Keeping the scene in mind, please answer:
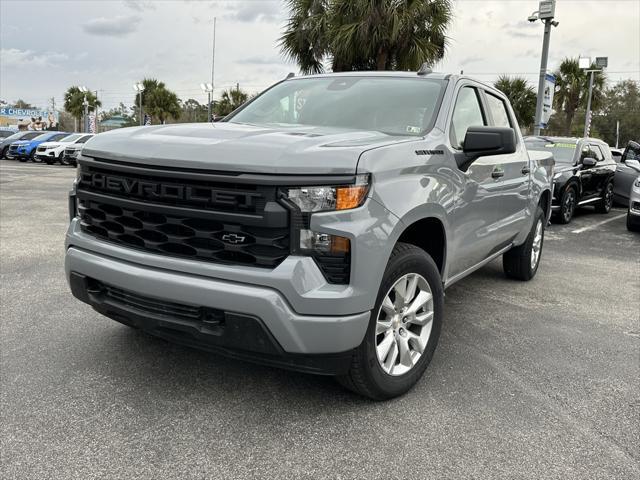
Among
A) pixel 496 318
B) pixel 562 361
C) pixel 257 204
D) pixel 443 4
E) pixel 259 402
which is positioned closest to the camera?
pixel 257 204

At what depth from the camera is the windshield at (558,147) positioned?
35.9 ft

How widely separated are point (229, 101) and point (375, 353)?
1914 inches

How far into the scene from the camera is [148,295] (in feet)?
8.84

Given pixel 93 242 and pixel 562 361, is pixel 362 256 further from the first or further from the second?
pixel 562 361

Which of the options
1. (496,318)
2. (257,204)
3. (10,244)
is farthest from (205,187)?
(10,244)

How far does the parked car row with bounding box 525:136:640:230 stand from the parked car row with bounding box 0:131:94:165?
19.5m

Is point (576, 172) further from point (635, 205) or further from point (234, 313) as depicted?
point (234, 313)

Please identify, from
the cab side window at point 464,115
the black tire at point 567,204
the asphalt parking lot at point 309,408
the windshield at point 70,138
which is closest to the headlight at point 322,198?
the asphalt parking lot at point 309,408

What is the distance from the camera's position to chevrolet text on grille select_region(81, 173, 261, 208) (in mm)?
2539

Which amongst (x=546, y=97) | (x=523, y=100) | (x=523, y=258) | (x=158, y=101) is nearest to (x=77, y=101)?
(x=158, y=101)

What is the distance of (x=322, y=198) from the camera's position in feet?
8.26

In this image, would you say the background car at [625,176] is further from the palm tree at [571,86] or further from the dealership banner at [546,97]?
the palm tree at [571,86]

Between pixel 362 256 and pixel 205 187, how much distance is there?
783 millimetres

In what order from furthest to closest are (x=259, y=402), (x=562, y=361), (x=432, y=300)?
(x=562, y=361)
(x=432, y=300)
(x=259, y=402)
